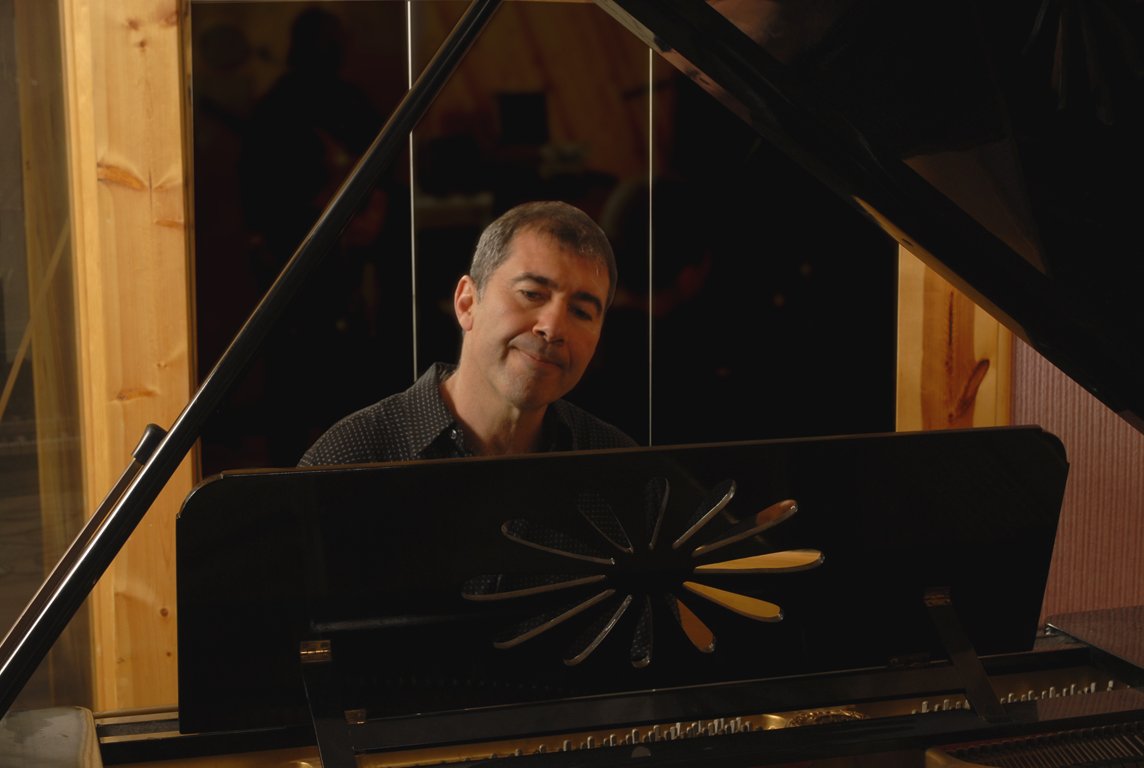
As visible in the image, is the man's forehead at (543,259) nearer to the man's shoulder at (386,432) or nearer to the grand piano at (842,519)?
the man's shoulder at (386,432)

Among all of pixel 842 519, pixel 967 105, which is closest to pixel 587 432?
pixel 842 519

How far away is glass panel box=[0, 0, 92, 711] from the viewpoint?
2301 mm

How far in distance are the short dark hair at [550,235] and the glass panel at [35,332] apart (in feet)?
2.87

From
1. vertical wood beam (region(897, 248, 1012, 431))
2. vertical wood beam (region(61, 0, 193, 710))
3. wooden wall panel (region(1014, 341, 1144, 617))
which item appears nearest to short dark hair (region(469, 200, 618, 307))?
vertical wood beam (region(61, 0, 193, 710))

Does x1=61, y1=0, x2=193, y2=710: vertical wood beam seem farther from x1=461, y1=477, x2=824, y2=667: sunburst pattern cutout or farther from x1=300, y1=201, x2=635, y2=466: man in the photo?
x1=461, y1=477, x2=824, y2=667: sunburst pattern cutout

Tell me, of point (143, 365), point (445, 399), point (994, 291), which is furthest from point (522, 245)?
point (994, 291)

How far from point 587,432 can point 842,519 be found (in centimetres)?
131

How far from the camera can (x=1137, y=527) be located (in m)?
2.69

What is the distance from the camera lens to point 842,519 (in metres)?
0.98

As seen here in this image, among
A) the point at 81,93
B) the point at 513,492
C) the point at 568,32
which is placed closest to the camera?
the point at 513,492

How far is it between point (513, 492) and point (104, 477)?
5.80 ft

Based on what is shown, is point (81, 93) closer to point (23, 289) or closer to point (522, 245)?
point (23, 289)

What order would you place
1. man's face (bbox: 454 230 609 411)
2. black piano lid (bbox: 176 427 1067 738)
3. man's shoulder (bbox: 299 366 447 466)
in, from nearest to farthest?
black piano lid (bbox: 176 427 1067 738) → man's shoulder (bbox: 299 366 447 466) → man's face (bbox: 454 230 609 411)

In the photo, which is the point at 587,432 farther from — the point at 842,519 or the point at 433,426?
the point at 842,519
